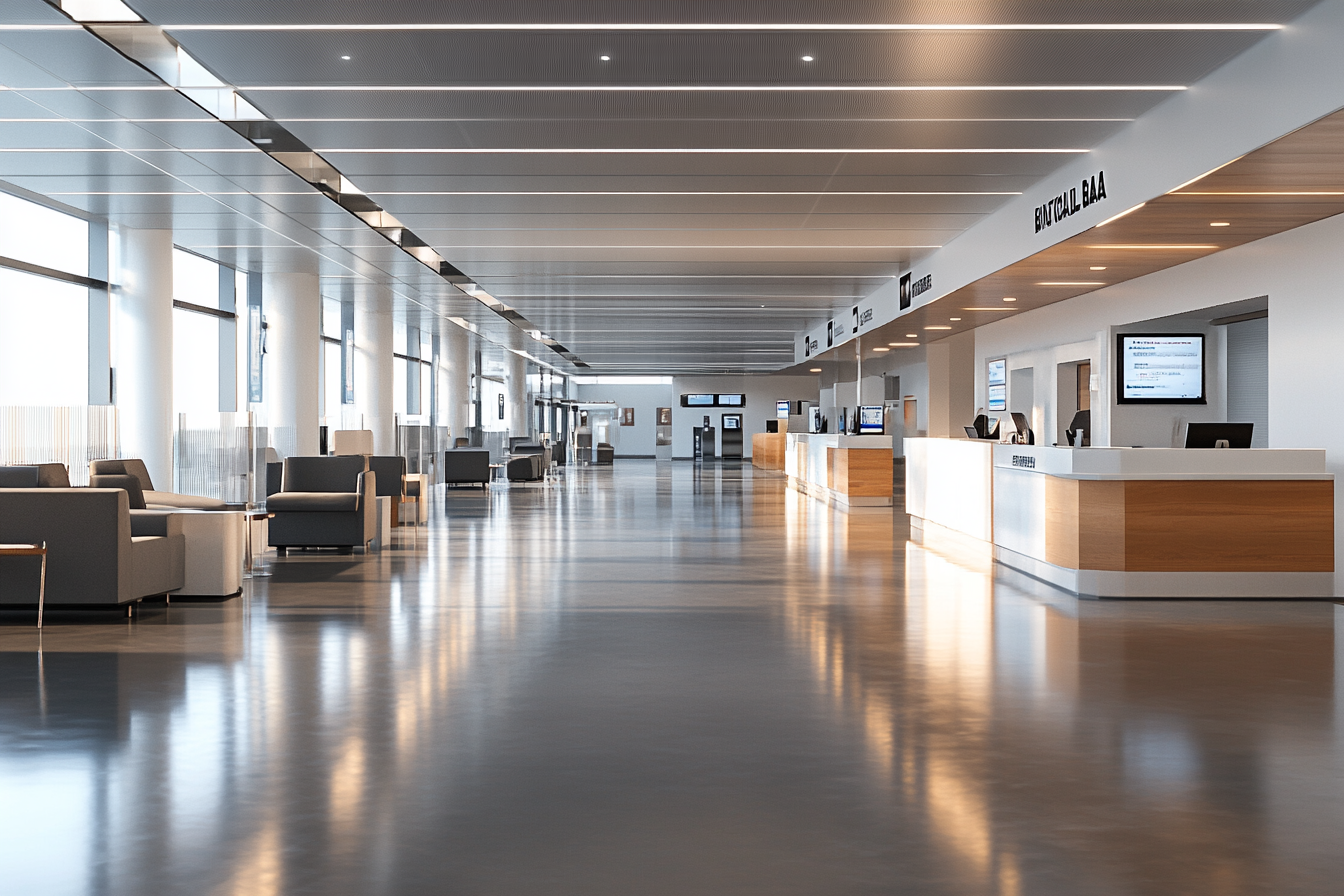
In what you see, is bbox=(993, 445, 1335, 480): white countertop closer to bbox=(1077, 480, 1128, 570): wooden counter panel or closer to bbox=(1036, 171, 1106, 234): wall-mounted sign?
bbox=(1077, 480, 1128, 570): wooden counter panel

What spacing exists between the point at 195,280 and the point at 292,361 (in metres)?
1.64

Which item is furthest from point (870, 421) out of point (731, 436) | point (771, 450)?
point (731, 436)

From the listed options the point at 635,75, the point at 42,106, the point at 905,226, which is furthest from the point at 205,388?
the point at 635,75

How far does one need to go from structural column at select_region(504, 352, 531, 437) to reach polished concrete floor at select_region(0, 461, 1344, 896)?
82.4ft

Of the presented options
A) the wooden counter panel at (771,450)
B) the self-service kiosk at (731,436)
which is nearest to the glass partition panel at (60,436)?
the wooden counter panel at (771,450)

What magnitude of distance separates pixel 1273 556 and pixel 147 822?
7.17 meters

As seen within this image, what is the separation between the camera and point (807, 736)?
164 inches

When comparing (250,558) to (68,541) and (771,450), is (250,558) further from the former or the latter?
(771,450)

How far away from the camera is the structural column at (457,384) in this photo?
26.6 meters

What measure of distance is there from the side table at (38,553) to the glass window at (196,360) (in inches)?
343

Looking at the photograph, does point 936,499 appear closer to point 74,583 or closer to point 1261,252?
point 1261,252

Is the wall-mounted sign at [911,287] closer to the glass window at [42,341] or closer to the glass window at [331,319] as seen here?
the glass window at [42,341]

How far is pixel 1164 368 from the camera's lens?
11.8 metres

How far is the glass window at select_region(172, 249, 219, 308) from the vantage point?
583 inches
